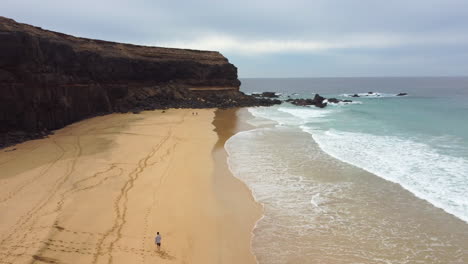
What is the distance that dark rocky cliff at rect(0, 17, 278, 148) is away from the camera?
68.9 feet

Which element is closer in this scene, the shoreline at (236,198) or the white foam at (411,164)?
the shoreline at (236,198)

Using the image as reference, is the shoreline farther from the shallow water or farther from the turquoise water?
the turquoise water

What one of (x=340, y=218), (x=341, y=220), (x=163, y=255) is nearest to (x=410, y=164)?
(x=340, y=218)

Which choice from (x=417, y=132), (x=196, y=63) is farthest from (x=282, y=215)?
(x=196, y=63)

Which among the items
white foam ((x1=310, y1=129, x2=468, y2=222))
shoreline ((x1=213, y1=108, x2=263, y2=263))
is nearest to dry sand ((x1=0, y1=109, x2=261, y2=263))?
shoreline ((x1=213, y1=108, x2=263, y2=263))

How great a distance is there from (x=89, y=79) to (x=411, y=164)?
29.2 metres

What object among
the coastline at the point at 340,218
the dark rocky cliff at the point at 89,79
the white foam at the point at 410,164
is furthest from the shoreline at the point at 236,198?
the dark rocky cliff at the point at 89,79

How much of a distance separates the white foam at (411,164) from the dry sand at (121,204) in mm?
6639

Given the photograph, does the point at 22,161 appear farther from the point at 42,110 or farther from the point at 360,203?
the point at 360,203

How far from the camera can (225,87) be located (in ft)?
166

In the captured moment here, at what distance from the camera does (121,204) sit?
11008 mm

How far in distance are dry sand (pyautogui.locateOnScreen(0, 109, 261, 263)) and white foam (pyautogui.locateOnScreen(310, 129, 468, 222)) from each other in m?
6.64

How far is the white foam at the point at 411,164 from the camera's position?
1209 cm

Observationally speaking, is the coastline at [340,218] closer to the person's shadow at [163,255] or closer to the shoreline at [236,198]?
the shoreline at [236,198]
